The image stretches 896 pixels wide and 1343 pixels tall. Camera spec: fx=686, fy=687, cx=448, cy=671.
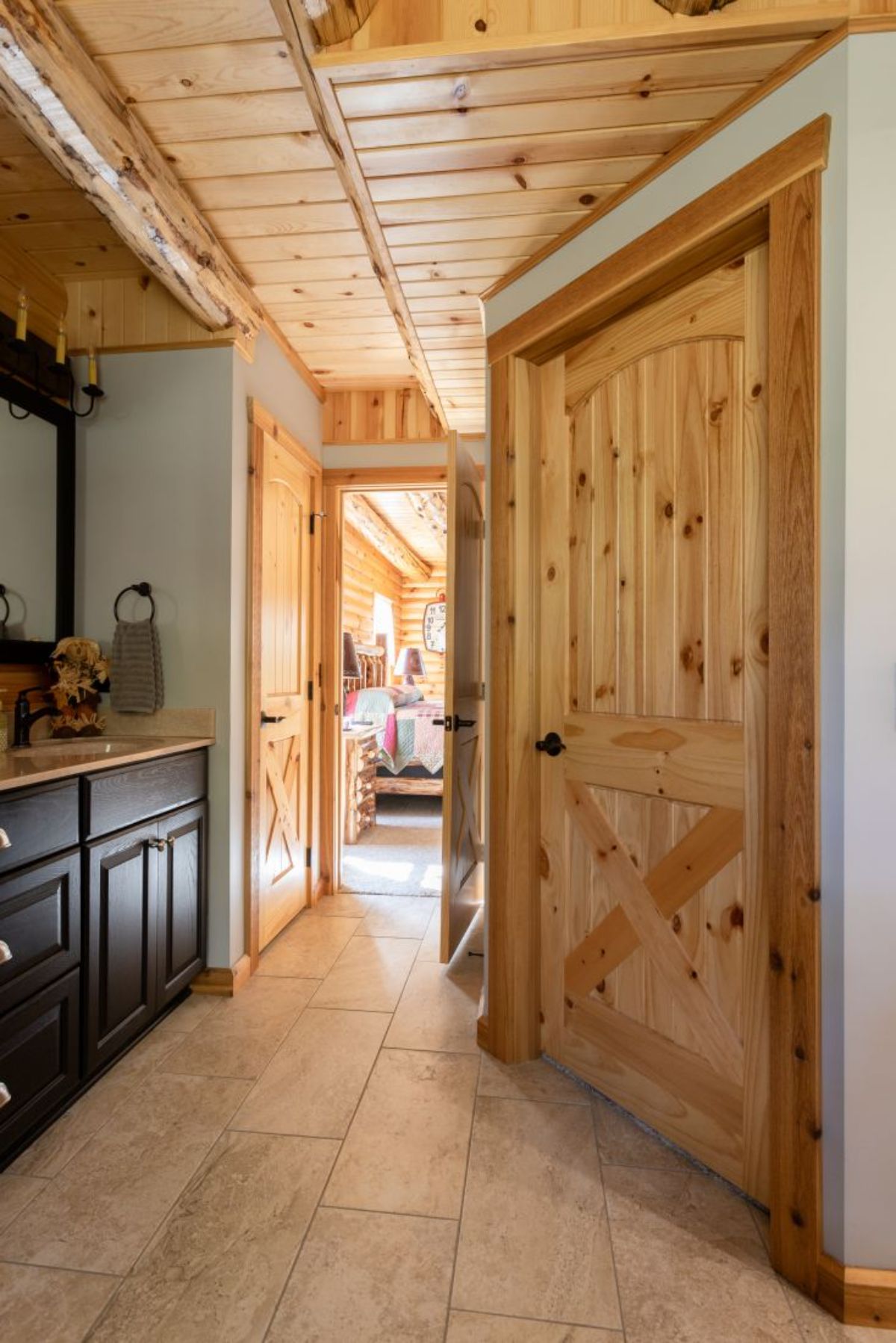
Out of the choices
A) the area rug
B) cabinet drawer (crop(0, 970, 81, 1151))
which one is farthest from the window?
cabinet drawer (crop(0, 970, 81, 1151))

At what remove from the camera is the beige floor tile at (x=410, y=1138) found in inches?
60.0

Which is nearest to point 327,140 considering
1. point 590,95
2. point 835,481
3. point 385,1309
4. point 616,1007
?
point 590,95

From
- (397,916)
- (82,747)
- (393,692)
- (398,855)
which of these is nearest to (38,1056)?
(82,747)

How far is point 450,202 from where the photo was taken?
1900 millimetres

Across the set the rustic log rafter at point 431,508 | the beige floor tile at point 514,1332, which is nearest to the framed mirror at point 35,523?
the beige floor tile at point 514,1332

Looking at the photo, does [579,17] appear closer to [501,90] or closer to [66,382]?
[501,90]

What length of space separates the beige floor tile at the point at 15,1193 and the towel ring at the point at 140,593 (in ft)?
5.52

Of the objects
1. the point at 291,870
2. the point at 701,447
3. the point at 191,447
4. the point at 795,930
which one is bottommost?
the point at 291,870

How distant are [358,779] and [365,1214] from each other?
3.37 meters

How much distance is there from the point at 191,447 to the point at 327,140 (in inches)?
44.7

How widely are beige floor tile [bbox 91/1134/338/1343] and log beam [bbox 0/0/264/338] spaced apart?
8.12 feet

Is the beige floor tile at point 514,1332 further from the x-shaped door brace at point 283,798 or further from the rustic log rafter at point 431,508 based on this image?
the rustic log rafter at point 431,508

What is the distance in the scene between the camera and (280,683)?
120 inches

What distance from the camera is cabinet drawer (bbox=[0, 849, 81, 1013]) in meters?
1.58
